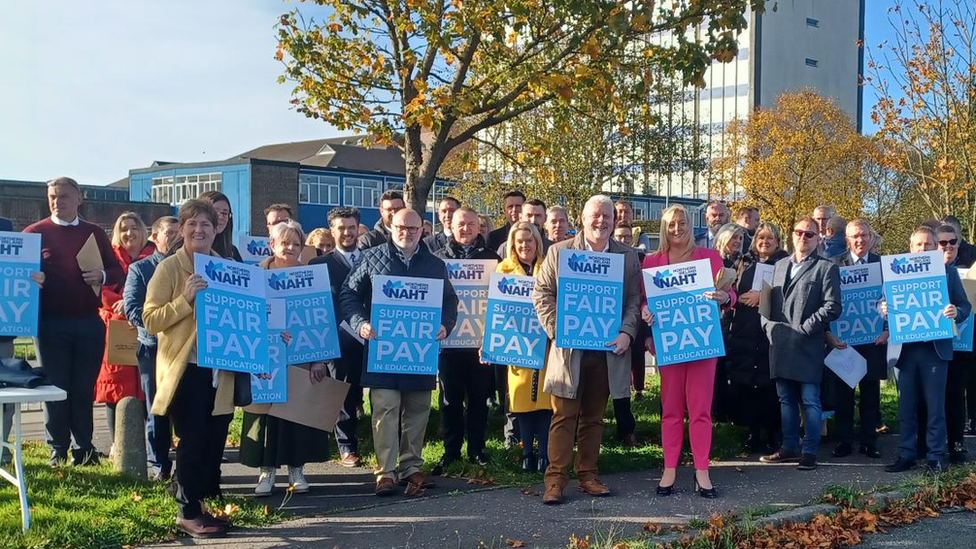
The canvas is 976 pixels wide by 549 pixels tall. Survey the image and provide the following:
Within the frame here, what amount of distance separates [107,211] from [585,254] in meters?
67.9

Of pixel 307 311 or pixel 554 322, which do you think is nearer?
pixel 554 322

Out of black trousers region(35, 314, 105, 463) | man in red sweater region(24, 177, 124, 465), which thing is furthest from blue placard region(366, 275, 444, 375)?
black trousers region(35, 314, 105, 463)

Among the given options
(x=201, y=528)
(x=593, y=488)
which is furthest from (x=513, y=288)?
(x=201, y=528)

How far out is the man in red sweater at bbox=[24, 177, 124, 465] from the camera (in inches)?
351

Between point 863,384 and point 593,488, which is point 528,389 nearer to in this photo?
point 593,488

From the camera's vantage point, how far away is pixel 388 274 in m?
8.23

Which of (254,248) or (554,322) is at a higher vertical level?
(254,248)

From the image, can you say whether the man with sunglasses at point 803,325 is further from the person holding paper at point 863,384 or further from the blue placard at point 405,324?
the blue placard at point 405,324

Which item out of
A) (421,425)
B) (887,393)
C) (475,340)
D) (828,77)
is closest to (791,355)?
(475,340)

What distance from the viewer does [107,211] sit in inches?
A: 2753

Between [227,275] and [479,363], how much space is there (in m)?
3.01

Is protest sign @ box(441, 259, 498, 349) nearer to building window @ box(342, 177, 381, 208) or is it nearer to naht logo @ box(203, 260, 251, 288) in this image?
naht logo @ box(203, 260, 251, 288)

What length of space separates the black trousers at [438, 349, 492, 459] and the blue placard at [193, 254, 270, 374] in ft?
7.89

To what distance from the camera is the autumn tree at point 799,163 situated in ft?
154
